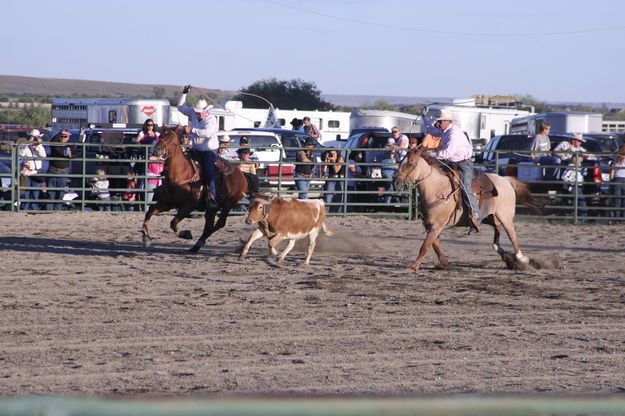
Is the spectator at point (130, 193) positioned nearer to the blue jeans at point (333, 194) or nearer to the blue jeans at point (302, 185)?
the blue jeans at point (302, 185)

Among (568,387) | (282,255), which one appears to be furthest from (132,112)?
(568,387)

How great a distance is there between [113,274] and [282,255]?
6.75 ft

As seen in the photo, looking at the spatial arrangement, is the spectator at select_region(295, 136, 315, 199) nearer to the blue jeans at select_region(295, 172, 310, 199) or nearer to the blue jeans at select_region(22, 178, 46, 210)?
the blue jeans at select_region(295, 172, 310, 199)

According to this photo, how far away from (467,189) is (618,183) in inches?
330

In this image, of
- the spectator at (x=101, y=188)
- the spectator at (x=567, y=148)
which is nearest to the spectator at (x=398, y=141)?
the spectator at (x=567, y=148)

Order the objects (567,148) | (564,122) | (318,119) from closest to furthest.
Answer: (567,148), (564,122), (318,119)

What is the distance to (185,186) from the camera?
1145 cm

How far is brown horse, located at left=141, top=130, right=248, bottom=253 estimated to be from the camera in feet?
37.1

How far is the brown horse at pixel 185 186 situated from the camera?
11.3m

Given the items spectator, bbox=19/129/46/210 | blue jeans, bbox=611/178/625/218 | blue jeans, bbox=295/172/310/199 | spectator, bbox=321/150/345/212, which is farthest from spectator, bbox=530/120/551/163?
spectator, bbox=19/129/46/210

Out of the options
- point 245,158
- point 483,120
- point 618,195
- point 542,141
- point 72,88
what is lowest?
point 618,195

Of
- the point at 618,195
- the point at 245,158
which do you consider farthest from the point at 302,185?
the point at 618,195

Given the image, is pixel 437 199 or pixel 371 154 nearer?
pixel 437 199

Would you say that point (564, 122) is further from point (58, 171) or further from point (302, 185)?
point (58, 171)
